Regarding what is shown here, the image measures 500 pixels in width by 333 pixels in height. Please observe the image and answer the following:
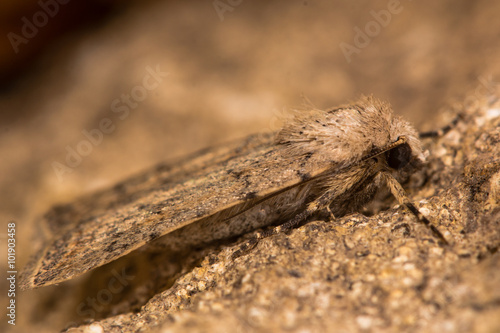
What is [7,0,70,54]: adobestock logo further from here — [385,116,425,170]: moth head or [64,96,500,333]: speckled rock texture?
[385,116,425,170]: moth head

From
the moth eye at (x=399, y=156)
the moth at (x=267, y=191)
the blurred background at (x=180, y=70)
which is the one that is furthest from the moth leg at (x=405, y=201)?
the blurred background at (x=180, y=70)

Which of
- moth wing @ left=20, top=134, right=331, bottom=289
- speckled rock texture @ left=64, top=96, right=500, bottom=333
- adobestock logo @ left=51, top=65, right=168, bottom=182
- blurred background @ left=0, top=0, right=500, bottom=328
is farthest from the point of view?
adobestock logo @ left=51, top=65, right=168, bottom=182

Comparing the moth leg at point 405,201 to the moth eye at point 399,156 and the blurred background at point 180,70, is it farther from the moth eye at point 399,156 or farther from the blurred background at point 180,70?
the blurred background at point 180,70

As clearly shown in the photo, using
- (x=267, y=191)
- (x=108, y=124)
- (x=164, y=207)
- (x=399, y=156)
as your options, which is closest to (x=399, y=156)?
(x=399, y=156)

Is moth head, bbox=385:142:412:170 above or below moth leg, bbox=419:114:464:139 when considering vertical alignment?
below

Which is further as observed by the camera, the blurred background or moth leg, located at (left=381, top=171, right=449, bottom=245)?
the blurred background

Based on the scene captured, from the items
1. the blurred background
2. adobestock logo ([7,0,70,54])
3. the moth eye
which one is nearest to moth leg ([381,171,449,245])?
the moth eye

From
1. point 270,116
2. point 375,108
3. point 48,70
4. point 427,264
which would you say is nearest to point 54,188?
point 48,70
